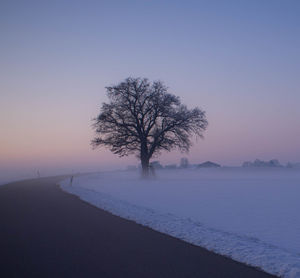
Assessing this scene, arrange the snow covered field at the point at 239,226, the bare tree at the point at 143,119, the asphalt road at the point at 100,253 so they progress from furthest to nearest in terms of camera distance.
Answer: the bare tree at the point at 143,119, the snow covered field at the point at 239,226, the asphalt road at the point at 100,253

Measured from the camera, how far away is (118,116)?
32312 millimetres

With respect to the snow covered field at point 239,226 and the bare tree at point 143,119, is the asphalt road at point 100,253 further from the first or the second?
the bare tree at point 143,119

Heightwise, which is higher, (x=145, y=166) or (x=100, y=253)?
(x=145, y=166)

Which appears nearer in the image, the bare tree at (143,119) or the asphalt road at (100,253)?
the asphalt road at (100,253)

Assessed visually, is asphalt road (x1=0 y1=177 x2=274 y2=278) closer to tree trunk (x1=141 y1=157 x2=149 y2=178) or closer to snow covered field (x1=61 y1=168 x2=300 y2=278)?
snow covered field (x1=61 y1=168 x2=300 y2=278)

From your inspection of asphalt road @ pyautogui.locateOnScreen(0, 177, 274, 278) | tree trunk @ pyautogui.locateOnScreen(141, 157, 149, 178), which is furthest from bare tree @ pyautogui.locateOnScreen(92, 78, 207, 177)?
asphalt road @ pyautogui.locateOnScreen(0, 177, 274, 278)

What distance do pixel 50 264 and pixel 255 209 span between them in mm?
8462

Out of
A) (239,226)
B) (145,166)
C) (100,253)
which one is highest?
(145,166)

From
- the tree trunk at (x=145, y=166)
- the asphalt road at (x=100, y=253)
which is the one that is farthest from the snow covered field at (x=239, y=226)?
the tree trunk at (x=145, y=166)

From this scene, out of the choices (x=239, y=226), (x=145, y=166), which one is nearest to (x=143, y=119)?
(x=145, y=166)

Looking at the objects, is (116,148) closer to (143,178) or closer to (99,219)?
(143,178)

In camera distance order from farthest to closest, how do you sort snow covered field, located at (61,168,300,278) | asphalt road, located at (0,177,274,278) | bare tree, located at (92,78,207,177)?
bare tree, located at (92,78,207,177) < snow covered field, located at (61,168,300,278) < asphalt road, located at (0,177,274,278)

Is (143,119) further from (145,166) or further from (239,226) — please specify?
(239,226)

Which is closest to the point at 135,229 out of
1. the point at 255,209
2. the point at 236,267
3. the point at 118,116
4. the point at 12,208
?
the point at 236,267
